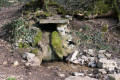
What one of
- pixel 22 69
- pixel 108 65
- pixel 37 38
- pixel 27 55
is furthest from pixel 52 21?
pixel 108 65

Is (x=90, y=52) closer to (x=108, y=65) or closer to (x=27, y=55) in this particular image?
(x=108, y=65)

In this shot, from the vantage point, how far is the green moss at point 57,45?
663 centimetres

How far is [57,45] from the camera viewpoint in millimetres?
6746

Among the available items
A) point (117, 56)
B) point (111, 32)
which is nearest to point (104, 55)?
point (117, 56)

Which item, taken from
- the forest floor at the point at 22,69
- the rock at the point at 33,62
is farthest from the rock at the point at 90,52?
the rock at the point at 33,62

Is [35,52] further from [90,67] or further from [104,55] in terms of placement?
[104,55]

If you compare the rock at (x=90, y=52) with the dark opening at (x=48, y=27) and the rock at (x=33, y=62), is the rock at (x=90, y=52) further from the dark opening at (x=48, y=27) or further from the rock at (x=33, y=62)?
the rock at (x=33, y=62)

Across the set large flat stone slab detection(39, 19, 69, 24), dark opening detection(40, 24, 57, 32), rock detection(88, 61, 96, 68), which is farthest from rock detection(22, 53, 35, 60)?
rock detection(88, 61, 96, 68)

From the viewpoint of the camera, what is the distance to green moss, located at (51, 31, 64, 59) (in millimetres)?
6629

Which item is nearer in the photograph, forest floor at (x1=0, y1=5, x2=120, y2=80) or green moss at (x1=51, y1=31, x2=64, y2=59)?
forest floor at (x1=0, y1=5, x2=120, y2=80)

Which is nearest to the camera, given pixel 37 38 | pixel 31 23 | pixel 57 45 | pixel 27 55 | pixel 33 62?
pixel 33 62

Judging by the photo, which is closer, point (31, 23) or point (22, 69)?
point (22, 69)

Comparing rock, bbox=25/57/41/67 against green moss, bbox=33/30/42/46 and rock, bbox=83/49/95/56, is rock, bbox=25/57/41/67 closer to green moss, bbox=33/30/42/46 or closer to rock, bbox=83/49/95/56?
green moss, bbox=33/30/42/46

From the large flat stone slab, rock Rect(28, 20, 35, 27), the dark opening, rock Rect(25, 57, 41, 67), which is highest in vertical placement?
the large flat stone slab
